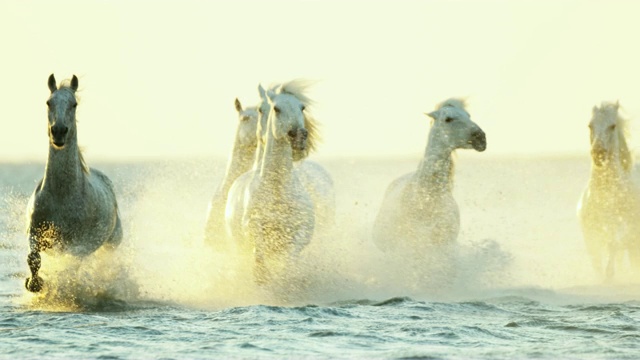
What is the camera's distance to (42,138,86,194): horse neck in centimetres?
1088

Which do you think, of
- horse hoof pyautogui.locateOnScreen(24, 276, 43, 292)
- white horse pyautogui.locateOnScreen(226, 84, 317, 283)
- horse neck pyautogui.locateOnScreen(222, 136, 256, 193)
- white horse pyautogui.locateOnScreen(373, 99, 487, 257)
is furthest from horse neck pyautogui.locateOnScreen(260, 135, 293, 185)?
horse neck pyautogui.locateOnScreen(222, 136, 256, 193)

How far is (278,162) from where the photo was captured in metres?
12.1

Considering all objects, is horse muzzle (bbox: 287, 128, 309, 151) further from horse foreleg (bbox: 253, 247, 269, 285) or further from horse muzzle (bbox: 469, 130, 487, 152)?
horse muzzle (bbox: 469, 130, 487, 152)

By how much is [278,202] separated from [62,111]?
8.00ft

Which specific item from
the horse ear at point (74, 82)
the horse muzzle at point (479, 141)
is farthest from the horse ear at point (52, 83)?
the horse muzzle at point (479, 141)

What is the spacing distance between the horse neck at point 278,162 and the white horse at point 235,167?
2.60 m

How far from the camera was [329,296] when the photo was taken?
12.1 meters

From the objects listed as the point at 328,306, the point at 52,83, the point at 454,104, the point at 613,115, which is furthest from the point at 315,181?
the point at 52,83

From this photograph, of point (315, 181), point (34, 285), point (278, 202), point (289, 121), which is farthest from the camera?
point (315, 181)

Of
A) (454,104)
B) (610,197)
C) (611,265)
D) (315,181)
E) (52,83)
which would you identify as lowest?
(611,265)

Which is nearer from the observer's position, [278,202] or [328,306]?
[328,306]

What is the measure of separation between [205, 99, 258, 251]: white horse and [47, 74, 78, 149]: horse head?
3.99 m

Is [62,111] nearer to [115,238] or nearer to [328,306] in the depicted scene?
[115,238]

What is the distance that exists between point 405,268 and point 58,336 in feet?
15.2
